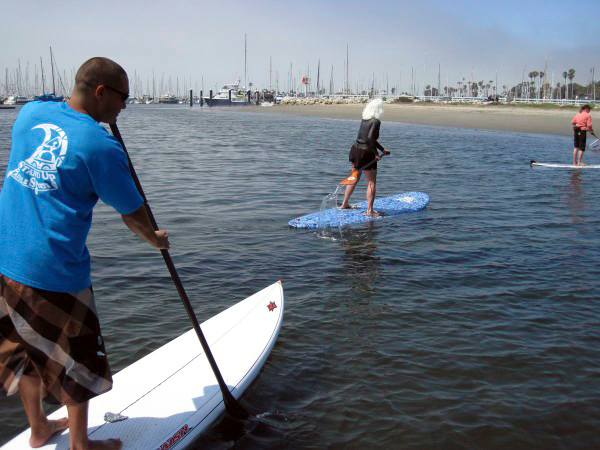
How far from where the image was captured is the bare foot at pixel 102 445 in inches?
121

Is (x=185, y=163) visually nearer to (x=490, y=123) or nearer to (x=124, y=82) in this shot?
(x=124, y=82)

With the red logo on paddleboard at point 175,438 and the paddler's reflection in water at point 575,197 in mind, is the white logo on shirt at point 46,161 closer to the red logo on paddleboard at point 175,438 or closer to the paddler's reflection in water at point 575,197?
the red logo on paddleboard at point 175,438

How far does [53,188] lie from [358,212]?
7.82 m

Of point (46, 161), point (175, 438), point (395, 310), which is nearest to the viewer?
point (46, 161)

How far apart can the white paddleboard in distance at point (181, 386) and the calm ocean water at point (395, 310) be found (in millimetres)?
227

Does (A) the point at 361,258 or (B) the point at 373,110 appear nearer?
(A) the point at 361,258

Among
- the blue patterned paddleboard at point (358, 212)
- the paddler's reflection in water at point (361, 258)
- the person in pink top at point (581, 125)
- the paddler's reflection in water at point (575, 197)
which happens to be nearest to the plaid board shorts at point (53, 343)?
the paddler's reflection in water at point (361, 258)

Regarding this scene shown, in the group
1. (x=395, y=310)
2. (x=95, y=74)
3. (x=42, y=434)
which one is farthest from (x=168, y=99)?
(x=95, y=74)

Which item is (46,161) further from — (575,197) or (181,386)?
(575,197)

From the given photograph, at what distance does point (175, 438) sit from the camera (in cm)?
Result: 354

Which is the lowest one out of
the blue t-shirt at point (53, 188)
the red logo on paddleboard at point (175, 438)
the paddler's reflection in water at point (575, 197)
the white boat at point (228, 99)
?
the red logo on paddleboard at point (175, 438)

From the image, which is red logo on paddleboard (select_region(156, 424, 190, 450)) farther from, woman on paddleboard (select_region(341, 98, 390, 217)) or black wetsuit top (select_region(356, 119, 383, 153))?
black wetsuit top (select_region(356, 119, 383, 153))

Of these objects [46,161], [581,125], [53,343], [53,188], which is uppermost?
[581,125]

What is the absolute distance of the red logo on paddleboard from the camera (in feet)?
11.3
